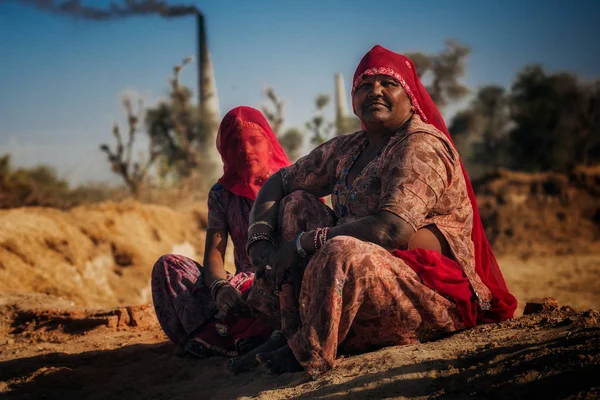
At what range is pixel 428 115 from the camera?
380cm

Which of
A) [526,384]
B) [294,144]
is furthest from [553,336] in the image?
[294,144]

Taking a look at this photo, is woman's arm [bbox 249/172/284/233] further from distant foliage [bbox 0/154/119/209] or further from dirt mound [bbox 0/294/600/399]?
distant foliage [bbox 0/154/119/209]

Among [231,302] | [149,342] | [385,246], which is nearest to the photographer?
[385,246]

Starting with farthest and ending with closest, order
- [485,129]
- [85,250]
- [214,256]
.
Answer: [485,129]
[85,250]
[214,256]

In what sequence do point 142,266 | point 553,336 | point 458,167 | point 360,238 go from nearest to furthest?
point 553,336
point 360,238
point 458,167
point 142,266

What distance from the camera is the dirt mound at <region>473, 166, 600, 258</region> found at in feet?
50.0

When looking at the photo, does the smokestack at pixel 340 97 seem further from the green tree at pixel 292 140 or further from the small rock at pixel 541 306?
the small rock at pixel 541 306

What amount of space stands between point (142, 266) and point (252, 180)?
613 centimetres

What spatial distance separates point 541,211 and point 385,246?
13.8 m

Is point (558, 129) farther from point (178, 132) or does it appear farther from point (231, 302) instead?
point (231, 302)

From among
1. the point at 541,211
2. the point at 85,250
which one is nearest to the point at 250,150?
the point at 85,250

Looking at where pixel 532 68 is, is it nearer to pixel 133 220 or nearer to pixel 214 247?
pixel 133 220

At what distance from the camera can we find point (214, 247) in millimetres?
4559

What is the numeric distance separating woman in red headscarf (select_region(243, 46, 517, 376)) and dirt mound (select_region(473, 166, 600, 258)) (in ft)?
39.5
